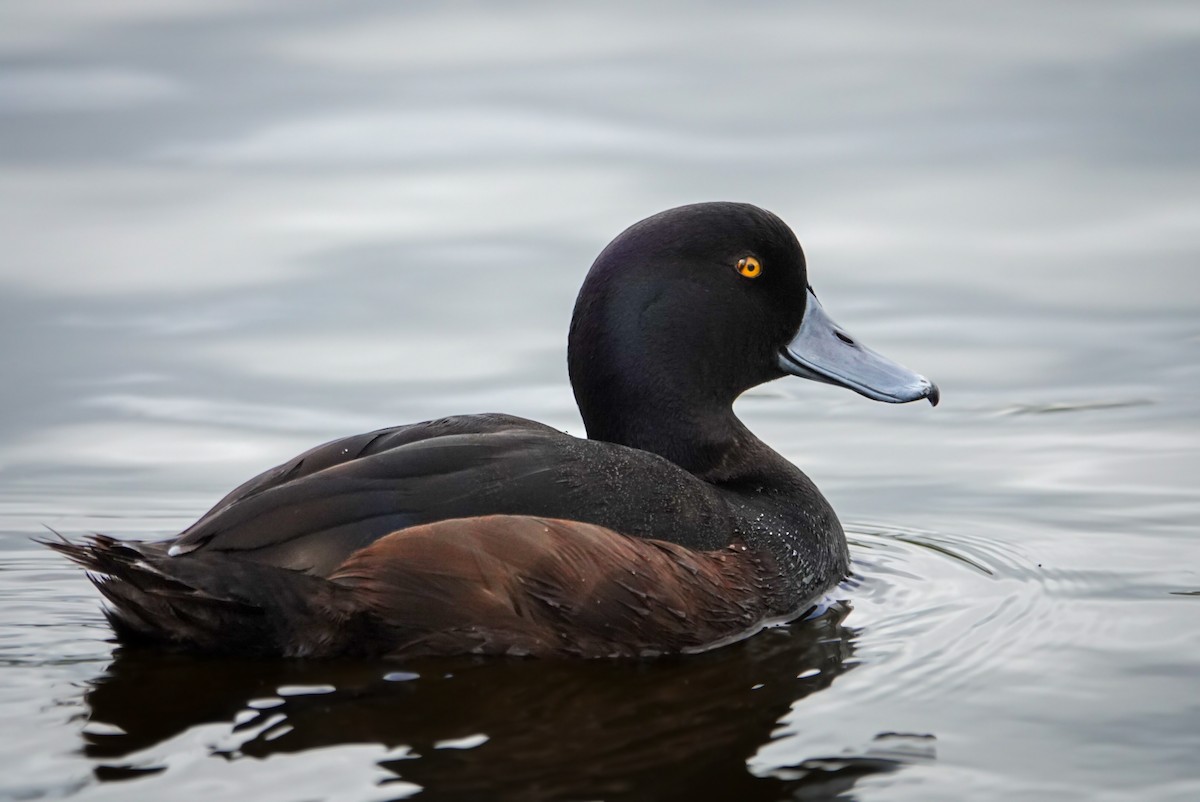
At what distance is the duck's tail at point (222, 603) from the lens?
520 centimetres

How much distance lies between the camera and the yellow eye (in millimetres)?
6629

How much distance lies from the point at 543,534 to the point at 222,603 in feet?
3.06

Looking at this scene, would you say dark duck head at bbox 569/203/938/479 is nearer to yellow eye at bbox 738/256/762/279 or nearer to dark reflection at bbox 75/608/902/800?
yellow eye at bbox 738/256/762/279

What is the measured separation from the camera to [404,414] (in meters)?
8.49

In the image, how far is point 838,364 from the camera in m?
6.94

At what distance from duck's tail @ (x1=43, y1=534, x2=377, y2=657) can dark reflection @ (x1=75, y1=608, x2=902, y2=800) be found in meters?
0.08

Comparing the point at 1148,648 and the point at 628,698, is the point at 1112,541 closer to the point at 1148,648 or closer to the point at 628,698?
the point at 1148,648

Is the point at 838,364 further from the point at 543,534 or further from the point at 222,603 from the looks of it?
the point at 222,603

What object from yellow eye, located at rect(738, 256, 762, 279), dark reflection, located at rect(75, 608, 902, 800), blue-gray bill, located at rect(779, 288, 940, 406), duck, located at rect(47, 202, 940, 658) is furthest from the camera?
blue-gray bill, located at rect(779, 288, 940, 406)

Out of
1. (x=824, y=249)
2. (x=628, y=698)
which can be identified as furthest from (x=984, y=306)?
(x=628, y=698)

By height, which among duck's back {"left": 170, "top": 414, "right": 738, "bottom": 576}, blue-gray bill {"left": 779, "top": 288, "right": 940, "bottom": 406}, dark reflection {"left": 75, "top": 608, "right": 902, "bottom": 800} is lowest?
dark reflection {"left": 75, "top": 608, "right": 902, "bottom": 800}

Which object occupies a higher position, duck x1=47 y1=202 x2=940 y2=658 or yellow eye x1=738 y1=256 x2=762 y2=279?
yellow eye x1=738 y1=256 x2=762 y2=279

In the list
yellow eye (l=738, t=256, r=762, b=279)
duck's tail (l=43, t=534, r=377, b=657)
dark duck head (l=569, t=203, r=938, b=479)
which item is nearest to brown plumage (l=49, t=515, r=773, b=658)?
duck's tail (l=43, t=534, r=377, b=657)

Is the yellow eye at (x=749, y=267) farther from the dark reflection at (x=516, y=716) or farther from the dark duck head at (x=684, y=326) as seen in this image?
the dark reflection at (x=516, y=716)
